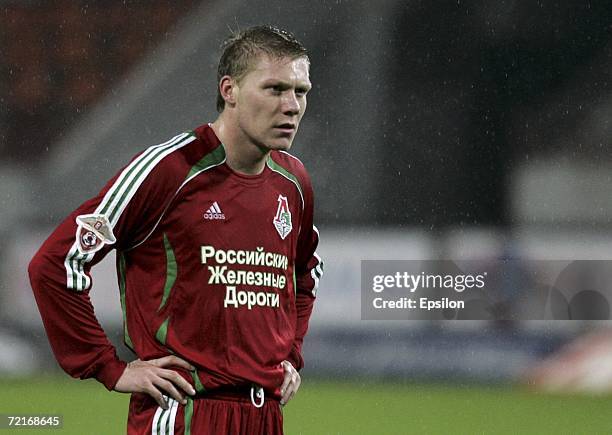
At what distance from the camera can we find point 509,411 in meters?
3.72

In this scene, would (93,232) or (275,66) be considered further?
(275,66)

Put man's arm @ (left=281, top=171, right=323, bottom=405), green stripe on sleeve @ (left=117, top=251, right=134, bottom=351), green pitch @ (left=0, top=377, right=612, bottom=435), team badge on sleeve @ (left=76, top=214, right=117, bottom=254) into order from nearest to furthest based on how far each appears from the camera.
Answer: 1. team badge on sleeve @ (left=76, top=214, right=117, bottom=254)
2. green stripe on sleeve @ (left=117, top=251, right=134, bottom=351)
3. man's arm @ (left=281, top=171, right=323, bottom=405)
4. green pitch @ (left=0, top=377, right=612, bottom=435)

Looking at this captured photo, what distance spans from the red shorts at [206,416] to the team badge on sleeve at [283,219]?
12.7 inches

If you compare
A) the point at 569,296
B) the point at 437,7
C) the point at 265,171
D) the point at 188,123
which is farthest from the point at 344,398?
the point at 265,171

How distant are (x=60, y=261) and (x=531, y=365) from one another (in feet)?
7.15

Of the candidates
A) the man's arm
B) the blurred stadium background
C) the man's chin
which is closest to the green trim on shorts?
the man's arm

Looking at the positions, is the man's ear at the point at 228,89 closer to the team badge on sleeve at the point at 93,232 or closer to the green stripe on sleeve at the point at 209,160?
the green stripe on sleeve at the point at 209,160

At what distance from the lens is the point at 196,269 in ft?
6.59

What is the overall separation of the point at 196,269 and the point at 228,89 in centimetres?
36

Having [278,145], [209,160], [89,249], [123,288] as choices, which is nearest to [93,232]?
[89,249]

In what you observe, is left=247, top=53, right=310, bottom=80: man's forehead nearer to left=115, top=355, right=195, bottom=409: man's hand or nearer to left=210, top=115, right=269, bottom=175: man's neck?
left=210, top=115, right=269, bottom=175: man's neck

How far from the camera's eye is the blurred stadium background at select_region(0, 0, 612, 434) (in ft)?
12.2

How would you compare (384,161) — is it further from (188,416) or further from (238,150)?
(188,416)

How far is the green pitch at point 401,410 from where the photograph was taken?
371cm
